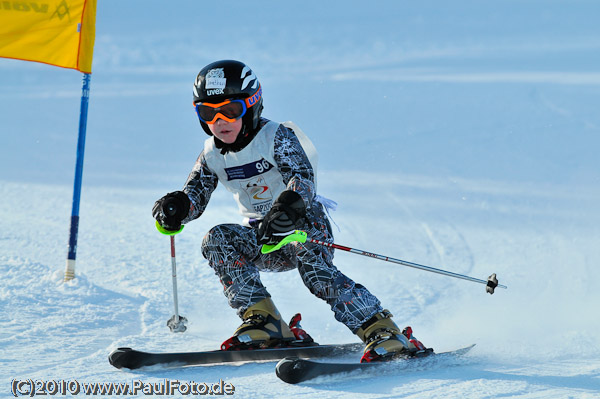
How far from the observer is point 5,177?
1030cm

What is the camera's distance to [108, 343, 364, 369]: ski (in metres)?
3.40

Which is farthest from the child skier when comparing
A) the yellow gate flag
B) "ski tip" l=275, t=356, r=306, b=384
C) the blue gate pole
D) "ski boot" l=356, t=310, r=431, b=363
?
the yellow gate flag

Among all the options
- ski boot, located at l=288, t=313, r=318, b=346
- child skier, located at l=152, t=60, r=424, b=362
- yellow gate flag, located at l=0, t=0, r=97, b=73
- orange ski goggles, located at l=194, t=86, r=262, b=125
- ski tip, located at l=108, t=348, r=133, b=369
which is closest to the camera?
ski tip, located at l=108, t=348, r=133, b=369

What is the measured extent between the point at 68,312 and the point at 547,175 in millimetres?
6660

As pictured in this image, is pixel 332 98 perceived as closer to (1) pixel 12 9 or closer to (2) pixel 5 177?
(2) pixel 5 177

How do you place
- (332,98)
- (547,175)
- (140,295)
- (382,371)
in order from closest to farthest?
(382,371), (140,295), (547,175), (332,98)

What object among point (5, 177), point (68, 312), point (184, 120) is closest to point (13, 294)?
point (68, 312)

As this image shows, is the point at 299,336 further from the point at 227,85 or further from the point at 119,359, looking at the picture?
the point at 227,85

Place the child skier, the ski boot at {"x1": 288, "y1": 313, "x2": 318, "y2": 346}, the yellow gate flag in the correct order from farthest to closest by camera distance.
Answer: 1. the yellow gate flag
2. the ski boot at {"x1": 288, "y1": 313, "x2": 318, "y2": 346}
3. the child skier

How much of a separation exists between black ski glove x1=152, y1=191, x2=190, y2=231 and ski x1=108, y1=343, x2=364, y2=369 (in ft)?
2.46

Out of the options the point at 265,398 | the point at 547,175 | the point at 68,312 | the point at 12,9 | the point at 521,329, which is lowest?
the point at 265,398

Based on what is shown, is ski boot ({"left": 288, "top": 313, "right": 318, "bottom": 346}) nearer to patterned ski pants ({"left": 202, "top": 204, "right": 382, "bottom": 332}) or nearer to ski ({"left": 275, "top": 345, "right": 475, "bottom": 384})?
patterned ski pants ({"left": 202, "top": 204, "right": 382, "bottom": 332})

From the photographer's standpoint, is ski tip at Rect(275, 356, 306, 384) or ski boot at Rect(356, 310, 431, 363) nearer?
ski tip at Rect(275, 356, 306, 384)

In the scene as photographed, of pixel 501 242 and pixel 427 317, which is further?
pixel 501 242
